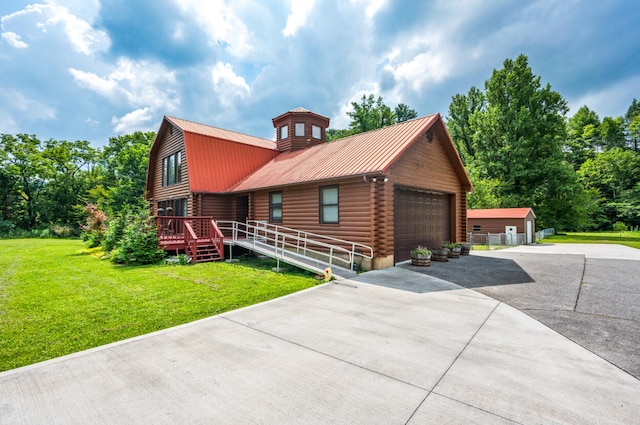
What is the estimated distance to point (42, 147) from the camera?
35250mm

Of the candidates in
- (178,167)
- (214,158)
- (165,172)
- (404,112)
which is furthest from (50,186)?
(404,112)

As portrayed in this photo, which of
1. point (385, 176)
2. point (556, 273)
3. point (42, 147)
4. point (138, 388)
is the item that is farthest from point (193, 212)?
point (42, 147)

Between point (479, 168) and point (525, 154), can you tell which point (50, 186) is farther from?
point (525, 154)

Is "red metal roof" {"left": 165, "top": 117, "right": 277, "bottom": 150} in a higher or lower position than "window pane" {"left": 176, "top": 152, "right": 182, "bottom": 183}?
higher

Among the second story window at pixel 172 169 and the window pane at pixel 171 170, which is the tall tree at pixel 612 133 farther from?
the window pane at pixel 171 170

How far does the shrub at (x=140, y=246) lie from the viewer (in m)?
11.3

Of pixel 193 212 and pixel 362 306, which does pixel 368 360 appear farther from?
pixel 193 212

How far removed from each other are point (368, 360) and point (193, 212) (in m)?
14.2

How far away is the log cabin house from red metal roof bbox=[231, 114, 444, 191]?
2.3 inches

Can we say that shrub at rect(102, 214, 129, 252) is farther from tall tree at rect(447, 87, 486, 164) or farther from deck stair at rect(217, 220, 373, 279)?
tall tree at rect(447, 87, 486, 164)

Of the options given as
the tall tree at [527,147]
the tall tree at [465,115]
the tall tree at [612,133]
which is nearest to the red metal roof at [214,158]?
the tall tree at [527,147]

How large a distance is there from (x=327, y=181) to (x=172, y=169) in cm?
1217

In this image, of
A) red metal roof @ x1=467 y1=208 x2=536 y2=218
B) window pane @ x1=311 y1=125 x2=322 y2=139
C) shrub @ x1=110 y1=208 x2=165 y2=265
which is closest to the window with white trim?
shrub @ x1=110 y1=208 x2=165 y2=265

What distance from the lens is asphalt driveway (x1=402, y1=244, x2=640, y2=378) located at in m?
4.32
